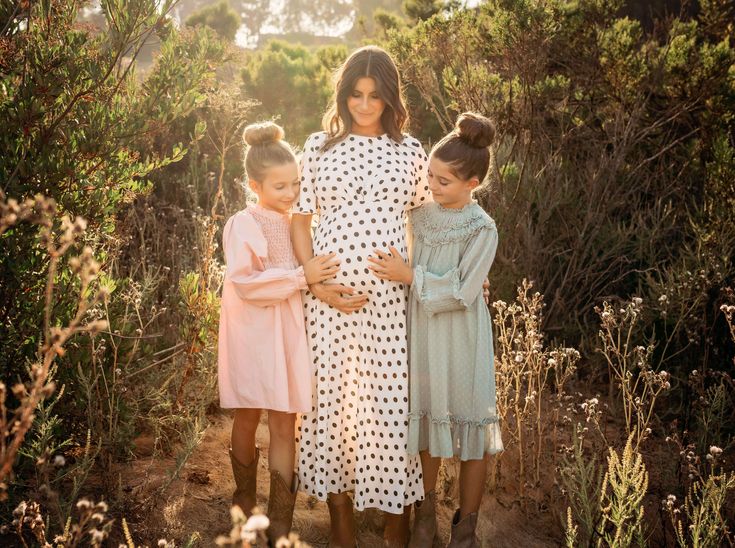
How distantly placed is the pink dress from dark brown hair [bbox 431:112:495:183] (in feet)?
2.63

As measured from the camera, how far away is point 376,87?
10.1 ft

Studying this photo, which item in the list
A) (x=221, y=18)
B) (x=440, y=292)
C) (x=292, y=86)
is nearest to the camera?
(x=440, y=292)

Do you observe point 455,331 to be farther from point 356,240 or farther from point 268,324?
point 268,324

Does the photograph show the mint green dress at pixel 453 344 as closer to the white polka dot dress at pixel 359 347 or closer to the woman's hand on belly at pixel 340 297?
the white polka dot dress at pixel 359 347

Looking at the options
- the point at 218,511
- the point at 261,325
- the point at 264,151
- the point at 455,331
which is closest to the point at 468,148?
the point at 455,331

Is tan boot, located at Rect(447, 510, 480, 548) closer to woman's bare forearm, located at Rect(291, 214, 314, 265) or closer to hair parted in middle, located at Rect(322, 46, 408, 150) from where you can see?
woman's bare forearm, located at Rect(291, 214, 314, 265)

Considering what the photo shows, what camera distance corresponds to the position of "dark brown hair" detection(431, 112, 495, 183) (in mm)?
3049

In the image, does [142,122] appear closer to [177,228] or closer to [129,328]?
[129,328]

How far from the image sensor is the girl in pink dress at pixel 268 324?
3031 millimetres

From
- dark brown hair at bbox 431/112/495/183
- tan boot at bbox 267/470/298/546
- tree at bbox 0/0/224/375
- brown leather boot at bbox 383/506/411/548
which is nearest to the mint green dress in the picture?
dark brown hair at bbox 431/112/495/183

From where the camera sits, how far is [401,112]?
3221mm

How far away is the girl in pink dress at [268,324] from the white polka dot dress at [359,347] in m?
0.08

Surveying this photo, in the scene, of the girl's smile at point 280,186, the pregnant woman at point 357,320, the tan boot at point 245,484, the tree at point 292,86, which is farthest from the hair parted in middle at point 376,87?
the tree at point 292,86

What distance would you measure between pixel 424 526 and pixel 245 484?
82cm
